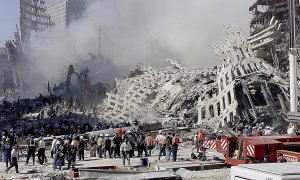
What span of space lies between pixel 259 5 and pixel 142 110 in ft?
93.5

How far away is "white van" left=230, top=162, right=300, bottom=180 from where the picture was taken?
248 inches

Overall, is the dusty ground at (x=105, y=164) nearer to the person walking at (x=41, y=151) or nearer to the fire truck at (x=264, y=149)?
the person walking at (x=41, y=151)

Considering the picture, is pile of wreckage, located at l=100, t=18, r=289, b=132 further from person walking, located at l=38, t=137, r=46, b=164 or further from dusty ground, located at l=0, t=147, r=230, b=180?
person walking, located at l=38, t=137, r=46, b=164

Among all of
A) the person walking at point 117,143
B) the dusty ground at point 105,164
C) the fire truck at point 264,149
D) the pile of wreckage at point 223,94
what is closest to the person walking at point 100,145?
the dusty ground at point 105,164

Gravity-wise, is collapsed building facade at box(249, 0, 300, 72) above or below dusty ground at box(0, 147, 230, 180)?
above

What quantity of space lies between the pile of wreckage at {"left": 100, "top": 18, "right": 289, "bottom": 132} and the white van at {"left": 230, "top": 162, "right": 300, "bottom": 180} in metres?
14.8

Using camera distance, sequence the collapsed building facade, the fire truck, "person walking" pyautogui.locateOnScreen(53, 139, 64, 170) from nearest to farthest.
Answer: the fire truck
"person walking" pyautogui.locateOnScreen(53, 139, 64, 170)
the collapsed building facade

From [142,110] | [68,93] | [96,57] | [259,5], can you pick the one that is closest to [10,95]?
[96,57]

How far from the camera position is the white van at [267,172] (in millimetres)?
6301

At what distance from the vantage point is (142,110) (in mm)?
33219

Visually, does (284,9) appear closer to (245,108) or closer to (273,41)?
(273,41)

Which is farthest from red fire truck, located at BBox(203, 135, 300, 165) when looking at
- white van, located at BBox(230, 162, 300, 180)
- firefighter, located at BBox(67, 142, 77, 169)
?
firefighter, located at BBox(67, 142, 77, 169)

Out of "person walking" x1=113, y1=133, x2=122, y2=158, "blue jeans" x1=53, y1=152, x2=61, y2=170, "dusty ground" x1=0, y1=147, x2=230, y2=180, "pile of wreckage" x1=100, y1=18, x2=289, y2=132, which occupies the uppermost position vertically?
"pile of wreckage" x1=100, y1=18, x2=289, y2=132

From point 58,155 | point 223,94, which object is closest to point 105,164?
point 58,155
